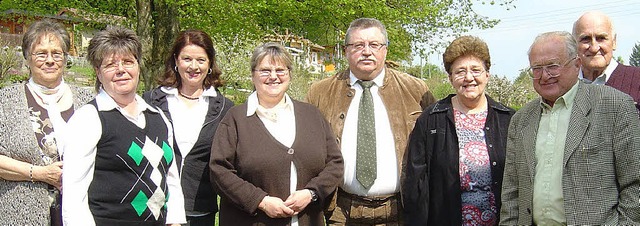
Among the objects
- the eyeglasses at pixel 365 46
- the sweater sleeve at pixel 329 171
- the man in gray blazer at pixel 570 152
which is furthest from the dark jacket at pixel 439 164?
the eyeglasses at pixel 365 46

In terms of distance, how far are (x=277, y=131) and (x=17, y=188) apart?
1.51 meters

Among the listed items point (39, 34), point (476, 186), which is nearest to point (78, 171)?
point (39, 34)

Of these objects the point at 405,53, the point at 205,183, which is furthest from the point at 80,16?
the point at 205,183

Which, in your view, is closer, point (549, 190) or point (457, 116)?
point (549, 190)

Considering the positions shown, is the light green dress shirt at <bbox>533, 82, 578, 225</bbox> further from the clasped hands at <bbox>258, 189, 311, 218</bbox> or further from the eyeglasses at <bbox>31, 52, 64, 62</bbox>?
the eyeglasses at <bbox>31, 52, 64, 62</bbox>

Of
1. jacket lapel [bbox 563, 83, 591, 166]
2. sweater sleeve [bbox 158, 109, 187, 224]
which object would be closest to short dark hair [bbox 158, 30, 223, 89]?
sweater sleeve [bbox 158, 109, 187, 224]

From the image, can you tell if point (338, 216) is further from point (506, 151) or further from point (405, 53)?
point (405, 53)

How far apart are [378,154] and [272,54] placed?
0.99 metres

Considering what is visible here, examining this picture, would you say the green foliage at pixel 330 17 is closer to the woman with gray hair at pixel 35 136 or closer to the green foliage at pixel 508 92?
the green foliage at pixel 508 92

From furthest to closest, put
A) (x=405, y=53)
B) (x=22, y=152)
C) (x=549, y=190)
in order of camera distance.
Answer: (x=405, y=53), (x=22, y=152), (x=549, y=190)

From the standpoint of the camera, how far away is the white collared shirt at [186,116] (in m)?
3.80

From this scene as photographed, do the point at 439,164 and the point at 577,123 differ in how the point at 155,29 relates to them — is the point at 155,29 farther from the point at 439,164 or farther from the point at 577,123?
the point at 577,123

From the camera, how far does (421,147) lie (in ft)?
11.9

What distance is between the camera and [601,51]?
3.58 meters
